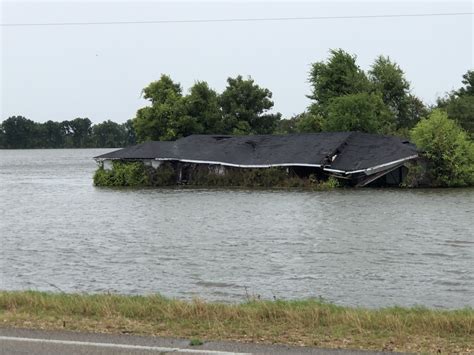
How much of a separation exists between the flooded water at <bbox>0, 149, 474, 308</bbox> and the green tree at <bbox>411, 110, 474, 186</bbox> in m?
6.33

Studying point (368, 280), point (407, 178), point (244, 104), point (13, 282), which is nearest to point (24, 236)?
point (13, 282)

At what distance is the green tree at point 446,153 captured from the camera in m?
42.0

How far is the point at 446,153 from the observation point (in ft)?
138

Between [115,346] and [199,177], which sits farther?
[199,177]

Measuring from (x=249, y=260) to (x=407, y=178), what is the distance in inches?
1104

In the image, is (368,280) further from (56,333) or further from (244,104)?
(244,104)

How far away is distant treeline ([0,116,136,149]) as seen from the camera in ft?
525

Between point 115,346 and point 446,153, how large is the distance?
38.8 m

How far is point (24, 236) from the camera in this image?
2256cm

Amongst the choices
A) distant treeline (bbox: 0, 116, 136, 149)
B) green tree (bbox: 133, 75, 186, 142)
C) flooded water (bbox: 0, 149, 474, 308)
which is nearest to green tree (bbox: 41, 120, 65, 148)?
distant treeline (bbox: 0, 116, 136, 149)

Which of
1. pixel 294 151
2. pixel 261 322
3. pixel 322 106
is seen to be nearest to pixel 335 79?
pixel 322 106

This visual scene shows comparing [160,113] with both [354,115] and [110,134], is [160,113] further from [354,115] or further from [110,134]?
[110,134]

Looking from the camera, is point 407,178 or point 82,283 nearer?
point 82,283

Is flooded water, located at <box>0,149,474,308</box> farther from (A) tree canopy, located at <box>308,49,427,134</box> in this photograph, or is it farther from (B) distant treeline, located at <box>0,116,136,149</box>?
(B) distant treeline, located at <box>0,116,136,149</box>
